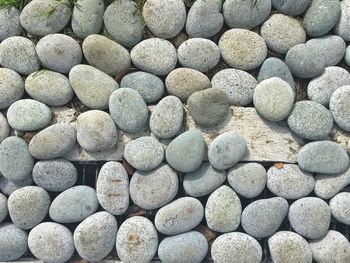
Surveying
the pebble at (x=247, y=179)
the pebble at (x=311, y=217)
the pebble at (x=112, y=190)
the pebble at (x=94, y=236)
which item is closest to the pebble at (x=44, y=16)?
the pebble at (x=112, y=190)

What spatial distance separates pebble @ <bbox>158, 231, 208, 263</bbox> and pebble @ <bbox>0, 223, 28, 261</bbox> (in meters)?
0.43

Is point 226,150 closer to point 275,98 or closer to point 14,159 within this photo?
point 275,98

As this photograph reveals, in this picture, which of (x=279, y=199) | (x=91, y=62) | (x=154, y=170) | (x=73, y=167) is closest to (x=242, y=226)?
(x=279, y=199)

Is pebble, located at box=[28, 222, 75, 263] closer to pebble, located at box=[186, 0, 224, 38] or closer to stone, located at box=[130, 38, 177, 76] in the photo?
stone, located at box=[130, 38, 177, 76]

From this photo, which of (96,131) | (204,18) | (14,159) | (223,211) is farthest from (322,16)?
(14,159)

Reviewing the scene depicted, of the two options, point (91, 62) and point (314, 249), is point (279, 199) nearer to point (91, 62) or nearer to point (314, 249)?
point (314, 249)

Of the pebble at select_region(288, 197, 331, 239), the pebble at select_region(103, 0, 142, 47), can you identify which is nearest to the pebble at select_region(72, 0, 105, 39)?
the pebble at select_region(103, 0, 142, 47)

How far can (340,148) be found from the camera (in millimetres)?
1376

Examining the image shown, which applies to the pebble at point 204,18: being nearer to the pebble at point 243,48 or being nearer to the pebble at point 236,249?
the pebble at point 243,48

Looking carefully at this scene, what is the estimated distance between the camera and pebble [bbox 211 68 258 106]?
1.42 meters

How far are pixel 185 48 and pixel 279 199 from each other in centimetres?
56

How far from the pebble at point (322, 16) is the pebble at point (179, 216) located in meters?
0.67

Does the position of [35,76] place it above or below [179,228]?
above

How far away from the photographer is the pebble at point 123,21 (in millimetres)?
1428
